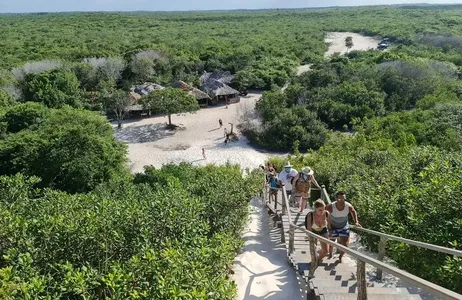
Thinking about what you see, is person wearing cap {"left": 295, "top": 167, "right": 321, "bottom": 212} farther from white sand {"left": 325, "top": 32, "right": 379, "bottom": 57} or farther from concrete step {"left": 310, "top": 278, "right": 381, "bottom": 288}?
white sand {"left": 325, "top": 32, "right": 379, "bottom": 57}

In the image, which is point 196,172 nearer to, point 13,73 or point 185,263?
point 185,263

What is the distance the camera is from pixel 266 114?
28.3 meters

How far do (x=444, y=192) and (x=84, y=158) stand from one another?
45.9ft

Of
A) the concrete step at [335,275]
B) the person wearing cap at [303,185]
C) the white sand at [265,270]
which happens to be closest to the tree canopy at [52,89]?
the white sand at [265,270]

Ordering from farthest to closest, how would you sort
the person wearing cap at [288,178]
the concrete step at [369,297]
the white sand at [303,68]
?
the white sand at [303,68], the person wearing cap at [288,178], the concrete step at [369,297]

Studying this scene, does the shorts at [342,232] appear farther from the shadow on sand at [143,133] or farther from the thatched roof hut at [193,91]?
the thatched roof hut at [193,91]

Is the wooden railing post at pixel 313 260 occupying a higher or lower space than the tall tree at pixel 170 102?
higher

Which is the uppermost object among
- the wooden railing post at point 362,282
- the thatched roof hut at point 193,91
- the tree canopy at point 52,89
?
the wooden railing post at point 362,282

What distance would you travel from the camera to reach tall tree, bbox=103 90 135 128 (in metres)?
29.6

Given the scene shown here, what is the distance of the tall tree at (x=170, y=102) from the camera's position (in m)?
28.5

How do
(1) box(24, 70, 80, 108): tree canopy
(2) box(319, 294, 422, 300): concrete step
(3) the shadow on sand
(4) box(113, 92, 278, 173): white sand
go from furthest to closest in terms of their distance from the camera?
(1) box(24, 70, 80, 108): tree canopy
(3) the shadow on sand
(4) box(113, 92, 278, 173): white sand
(2) box(319, 294, 422, 300): concrete step

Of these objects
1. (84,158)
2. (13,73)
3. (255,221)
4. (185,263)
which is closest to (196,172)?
(84,158)

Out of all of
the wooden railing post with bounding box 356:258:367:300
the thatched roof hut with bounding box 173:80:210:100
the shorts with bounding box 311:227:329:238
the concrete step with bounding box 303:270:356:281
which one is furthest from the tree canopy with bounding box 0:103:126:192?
the thatched roof hut with bounding box 173:80:210:100

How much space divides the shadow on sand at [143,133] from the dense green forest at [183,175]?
2308mm
